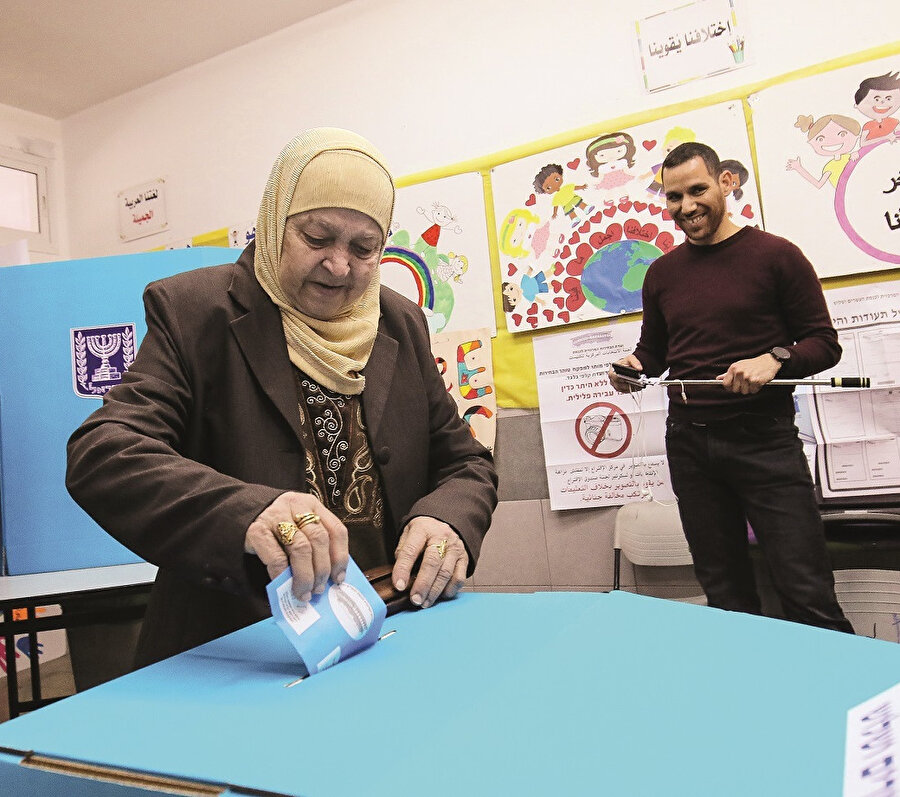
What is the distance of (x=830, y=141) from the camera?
2.59 m

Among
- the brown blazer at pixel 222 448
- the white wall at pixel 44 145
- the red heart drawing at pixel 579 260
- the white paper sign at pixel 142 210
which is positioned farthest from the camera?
the white wall at pixel 44 145

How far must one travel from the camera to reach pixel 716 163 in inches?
90.4

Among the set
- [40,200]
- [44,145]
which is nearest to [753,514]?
[40,200]

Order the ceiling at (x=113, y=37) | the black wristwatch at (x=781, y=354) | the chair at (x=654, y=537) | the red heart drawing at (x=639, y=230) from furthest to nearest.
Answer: the ceiling at (x=113, y=37)
the red heart drawing at (x=639, y=230)
the chair at (x=654, y=537)
the black wristwatch at (x=781, y=354)

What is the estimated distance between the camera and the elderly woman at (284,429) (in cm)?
82

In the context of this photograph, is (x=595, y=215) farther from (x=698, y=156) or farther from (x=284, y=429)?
(x=284, y=429)

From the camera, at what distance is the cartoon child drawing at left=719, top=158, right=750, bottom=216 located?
8.94ft

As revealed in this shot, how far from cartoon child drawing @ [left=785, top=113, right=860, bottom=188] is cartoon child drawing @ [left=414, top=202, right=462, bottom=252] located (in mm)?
1393

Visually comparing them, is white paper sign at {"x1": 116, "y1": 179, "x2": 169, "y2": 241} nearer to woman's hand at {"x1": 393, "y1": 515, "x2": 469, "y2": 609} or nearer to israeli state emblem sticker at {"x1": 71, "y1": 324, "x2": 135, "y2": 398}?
israeli state emblem sticker at {"x1": 71, "y1": 324, "x2": 135, "y2": 398}

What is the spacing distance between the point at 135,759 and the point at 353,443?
0.58 metres

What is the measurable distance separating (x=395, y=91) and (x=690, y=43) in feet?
4.48

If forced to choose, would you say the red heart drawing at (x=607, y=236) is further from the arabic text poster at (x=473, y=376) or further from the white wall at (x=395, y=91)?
the arabic text poster at (x=473, y=376)

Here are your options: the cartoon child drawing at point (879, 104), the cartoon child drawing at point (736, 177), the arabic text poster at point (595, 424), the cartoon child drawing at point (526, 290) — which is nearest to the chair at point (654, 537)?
the arabic text poster at point (595, 424)

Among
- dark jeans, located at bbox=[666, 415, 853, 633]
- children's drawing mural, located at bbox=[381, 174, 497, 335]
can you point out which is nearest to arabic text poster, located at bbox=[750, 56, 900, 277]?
dark jeans, located at bbox=[666, 415, 853, 633]
